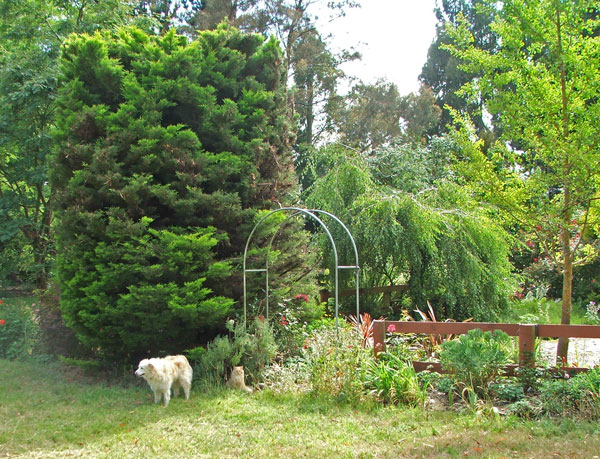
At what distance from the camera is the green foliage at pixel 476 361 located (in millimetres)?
5230

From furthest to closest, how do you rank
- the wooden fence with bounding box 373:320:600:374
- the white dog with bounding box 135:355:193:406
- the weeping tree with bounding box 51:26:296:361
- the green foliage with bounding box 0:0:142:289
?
the green foliage with bounding box 0:0:142:289
the weeping tree with bounding box 51:26:296:361
the white dog with bounding box 135:355:193:406
the wooden fence with bounding box 373:320:600:374

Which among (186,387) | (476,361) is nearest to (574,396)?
(476,361)

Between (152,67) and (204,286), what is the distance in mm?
2886

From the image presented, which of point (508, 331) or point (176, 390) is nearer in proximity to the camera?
point (508, 331)

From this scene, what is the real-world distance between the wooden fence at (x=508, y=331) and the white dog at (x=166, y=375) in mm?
2170

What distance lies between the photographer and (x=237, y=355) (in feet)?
21.0

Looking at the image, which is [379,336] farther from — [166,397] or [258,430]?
[166,397]

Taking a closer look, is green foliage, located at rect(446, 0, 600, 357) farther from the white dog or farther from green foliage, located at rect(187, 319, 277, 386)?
the white dog

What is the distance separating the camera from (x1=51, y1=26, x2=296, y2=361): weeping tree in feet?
21.4

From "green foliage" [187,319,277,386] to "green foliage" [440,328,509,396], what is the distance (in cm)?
223

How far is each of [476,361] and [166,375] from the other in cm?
316

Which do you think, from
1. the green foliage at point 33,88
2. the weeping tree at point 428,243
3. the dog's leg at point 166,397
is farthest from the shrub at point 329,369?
the green foliage at point 33,88

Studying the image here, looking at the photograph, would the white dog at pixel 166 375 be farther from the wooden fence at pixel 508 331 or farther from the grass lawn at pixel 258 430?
the wooden fence at pixel 508 331

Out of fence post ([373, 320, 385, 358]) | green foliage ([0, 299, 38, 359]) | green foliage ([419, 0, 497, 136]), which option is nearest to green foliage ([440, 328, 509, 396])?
fence post ([373, 320, 385, 358])
